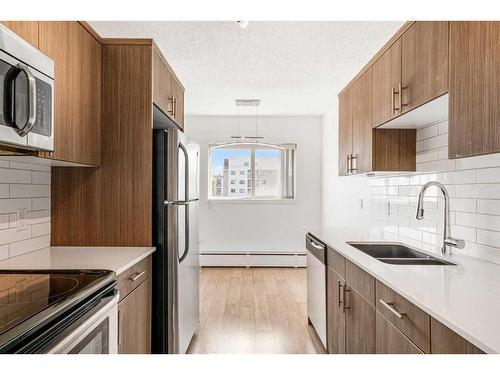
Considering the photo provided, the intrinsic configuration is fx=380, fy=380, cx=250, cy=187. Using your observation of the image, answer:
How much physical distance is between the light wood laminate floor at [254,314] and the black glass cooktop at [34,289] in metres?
1.70

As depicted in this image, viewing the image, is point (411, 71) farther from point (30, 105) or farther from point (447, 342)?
point (30, 105)

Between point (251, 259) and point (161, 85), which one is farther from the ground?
point (161, 85)

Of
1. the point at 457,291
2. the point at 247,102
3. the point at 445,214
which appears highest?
the point at 247,102

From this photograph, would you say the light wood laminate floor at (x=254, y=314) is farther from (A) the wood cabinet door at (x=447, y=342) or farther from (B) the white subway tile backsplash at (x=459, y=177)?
(A) the wood cabinet door at (x=447, y=342)

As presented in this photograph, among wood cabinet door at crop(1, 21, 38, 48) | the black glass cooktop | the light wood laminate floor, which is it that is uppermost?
wood cabinet door at crop(1, 21, 38, 48)

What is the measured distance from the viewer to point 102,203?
7.47 feet

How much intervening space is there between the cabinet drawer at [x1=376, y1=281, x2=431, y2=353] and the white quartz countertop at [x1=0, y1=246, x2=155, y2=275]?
1.14m

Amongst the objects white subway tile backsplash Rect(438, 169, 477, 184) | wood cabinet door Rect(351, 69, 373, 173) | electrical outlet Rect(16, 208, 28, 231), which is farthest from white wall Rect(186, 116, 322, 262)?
electrical outlet Rect(16, 208, 28, 231)

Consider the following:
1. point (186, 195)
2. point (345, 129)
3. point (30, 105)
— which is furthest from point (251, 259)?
point (30, 105)

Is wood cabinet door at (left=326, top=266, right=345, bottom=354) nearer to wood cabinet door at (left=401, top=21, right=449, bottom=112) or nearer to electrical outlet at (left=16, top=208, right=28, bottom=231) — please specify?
wood cabinet door at (left=401, top=21, right=449, bottom=112)

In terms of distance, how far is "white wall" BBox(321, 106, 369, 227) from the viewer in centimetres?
422

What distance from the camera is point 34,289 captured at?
130 cm

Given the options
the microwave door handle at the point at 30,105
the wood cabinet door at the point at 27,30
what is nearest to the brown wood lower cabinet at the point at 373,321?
the microwave door handle at the point at 30,105

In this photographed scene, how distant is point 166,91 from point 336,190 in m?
3.23
